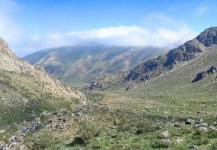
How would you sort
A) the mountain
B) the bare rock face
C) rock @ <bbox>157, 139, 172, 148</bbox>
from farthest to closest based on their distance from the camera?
1. the bare rock face
2. the mountain
3. rock @ <bbox>157, 139, 172, 148</bbox>

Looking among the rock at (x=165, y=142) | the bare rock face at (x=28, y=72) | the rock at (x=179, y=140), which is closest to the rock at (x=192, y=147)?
the rock at (x=179, y=140)

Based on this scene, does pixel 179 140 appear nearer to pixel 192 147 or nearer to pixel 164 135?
pixel 164 135

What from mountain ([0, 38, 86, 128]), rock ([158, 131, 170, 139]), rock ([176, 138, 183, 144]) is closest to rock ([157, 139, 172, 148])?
rock ([176, 138, 183, 144])

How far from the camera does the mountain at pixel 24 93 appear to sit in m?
95.4


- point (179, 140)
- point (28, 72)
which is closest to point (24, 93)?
point (28, 72)

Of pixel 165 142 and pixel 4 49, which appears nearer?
pixel 165 142

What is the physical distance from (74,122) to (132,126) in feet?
19.8

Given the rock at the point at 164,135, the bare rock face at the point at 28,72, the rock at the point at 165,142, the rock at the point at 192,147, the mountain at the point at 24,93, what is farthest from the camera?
the bare rock face at the point at 28,72

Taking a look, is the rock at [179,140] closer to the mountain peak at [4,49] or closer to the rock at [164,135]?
the rock at [164,135]

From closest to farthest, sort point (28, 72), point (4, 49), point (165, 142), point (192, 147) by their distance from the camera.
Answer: point (192, 147)
point (165, 142)
point (28, 72)
point (4, 49)

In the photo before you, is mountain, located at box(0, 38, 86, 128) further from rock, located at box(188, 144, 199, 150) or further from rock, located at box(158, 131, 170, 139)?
rock, located at box(188, 144, 199, 150)

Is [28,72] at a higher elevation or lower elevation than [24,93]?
higher

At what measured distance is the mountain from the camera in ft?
313

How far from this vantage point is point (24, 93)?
112812 millimetres
